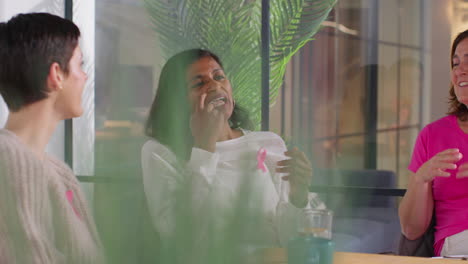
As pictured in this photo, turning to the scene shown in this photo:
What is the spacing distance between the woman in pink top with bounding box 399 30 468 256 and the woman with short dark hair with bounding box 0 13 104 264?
1.15 meters

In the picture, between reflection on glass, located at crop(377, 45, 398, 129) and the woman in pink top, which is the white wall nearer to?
reflection on glass, located at crop(377, 45, 398, 129)

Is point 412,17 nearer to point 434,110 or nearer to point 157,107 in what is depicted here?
point 434,110

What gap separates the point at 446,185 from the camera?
2.00 m

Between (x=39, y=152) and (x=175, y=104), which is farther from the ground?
(x=175, y=104)

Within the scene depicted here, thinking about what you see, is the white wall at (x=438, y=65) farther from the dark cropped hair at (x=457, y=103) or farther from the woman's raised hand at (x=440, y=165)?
the woman's raised hand at (x=440, y=165)

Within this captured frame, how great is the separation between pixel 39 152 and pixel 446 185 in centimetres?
140

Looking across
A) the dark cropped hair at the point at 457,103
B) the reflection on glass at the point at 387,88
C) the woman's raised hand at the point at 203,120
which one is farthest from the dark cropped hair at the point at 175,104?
the reflection on glass at the point at 387,88

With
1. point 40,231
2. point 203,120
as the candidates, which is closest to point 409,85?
point 203,120

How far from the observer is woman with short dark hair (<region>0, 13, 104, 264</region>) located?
26 centimetres

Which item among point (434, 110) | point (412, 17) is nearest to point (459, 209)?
point (434, 110)

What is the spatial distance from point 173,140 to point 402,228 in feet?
5.94

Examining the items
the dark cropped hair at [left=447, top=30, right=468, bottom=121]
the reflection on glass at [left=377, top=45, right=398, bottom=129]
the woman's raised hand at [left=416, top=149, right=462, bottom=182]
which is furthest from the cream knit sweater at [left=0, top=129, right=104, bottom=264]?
the reflection on glass at [left=377, top=45, right=398, bottom=129]

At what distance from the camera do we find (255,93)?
11.9 ft

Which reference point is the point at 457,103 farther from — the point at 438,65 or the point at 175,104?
the point at 438,65
